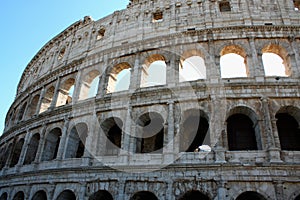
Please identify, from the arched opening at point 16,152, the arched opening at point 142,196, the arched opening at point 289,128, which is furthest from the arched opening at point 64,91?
the arched opening at point 289,128

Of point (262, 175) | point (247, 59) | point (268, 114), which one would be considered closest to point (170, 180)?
point (262, 175)

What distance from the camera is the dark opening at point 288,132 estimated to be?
9.72 meters

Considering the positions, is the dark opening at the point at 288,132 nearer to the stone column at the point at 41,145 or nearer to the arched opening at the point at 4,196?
the stone column at the point at 41,145

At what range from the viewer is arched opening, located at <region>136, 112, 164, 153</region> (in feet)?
36.2

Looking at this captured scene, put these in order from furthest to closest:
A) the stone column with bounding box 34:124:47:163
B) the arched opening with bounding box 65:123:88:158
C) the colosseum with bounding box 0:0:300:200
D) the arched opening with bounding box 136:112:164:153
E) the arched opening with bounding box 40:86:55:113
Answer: the arched opening with bounding box 40:86:55:113
the stone column with bounding box 34:124:47:163
the arched opening with bounding box 65:123:88:158
the arched opening with bounding box 136:112:164:153
the colosseum with bounding box 0:0:300:200

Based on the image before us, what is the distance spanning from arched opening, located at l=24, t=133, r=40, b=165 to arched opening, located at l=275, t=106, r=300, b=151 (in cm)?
1339

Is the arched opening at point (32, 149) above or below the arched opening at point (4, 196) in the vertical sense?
above

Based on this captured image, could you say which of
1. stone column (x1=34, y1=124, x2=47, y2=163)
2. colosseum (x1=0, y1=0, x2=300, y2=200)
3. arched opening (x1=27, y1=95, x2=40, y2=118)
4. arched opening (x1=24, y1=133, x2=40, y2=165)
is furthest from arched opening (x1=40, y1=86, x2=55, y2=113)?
stone column (x1=34, y1=124, x2=47, y2=163)

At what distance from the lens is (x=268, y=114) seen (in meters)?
9.30

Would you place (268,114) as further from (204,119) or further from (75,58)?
(75,58)

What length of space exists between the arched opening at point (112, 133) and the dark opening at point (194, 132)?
339cm

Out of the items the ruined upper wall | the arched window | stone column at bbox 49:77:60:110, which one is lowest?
the arched window

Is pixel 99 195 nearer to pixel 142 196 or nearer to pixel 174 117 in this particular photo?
pixel 142 196

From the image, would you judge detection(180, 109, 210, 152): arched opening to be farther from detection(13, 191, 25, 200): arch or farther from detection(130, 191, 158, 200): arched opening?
detection(13, 191, 25, 200): arch
